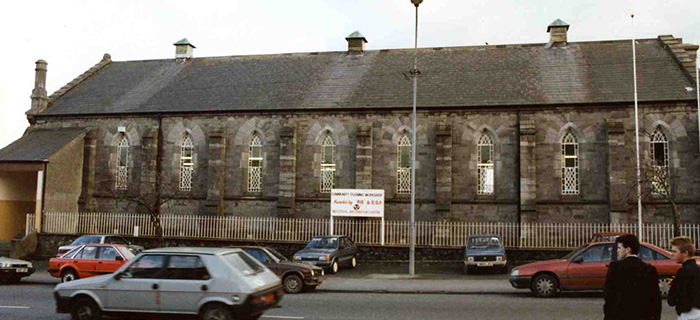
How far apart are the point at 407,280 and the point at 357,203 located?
22.0 ft

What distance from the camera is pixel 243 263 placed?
10.7 m

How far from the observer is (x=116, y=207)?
1321 inches

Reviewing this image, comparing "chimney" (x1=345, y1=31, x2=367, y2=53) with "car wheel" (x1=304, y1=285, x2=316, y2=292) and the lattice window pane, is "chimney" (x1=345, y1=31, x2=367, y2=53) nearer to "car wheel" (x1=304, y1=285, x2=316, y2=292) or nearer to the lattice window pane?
the lattice window pane

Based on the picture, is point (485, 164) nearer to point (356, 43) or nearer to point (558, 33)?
point (558, 33)

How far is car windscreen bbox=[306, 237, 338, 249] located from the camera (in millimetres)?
23047

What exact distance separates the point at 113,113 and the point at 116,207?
5.49 metres

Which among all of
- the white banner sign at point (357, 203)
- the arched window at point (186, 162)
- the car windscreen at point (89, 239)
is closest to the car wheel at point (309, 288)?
the white banner sign at point (357, 203)

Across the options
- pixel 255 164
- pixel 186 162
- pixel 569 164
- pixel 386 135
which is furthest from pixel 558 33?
pixel 186 162

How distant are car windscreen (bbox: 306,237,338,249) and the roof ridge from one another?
2247 cm

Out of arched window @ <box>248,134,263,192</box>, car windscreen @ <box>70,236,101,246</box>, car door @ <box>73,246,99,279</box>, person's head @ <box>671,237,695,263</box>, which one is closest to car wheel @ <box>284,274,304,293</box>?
car door @ <box>73,246,99,279</box>

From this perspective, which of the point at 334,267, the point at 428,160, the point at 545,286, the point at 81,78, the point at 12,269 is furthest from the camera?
the point at 81,78

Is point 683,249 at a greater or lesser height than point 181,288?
greater

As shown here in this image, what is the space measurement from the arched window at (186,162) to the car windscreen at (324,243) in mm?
12708

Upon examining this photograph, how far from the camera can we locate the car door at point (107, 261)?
18.0m
